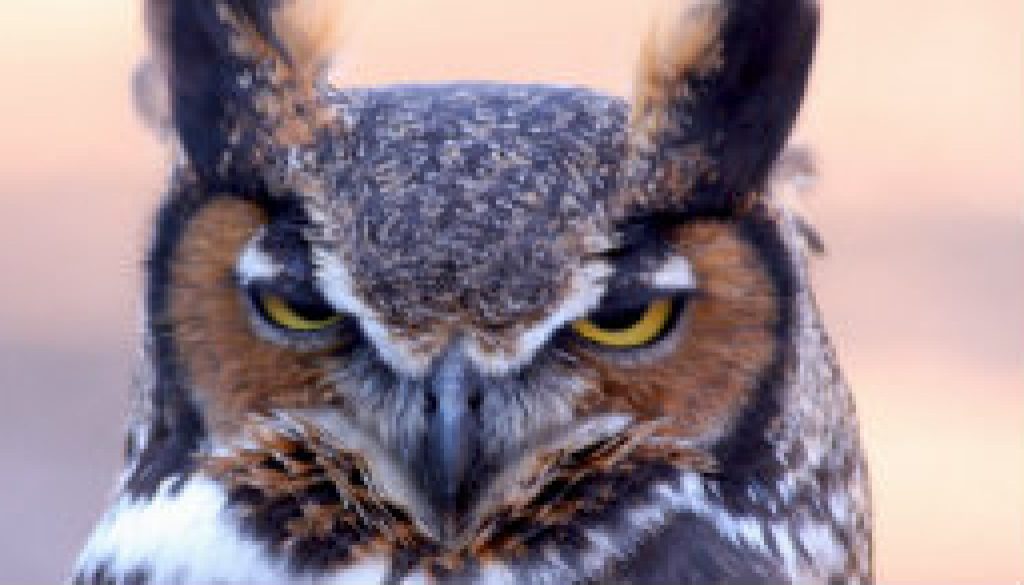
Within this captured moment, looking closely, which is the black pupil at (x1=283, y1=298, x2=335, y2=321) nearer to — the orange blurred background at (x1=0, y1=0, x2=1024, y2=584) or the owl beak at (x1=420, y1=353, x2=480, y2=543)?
the owl beak at (x1=420, y1=353, x2=480, y2=543)

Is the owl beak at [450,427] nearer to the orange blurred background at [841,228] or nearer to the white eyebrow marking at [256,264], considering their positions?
the white eyebrow marking at [256,264]

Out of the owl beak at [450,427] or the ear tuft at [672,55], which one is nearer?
the owl beak at [450,427]

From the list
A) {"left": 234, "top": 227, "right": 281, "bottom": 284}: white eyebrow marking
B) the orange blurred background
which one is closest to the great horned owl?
{"left": 234, "top": 227, "right": 281, "bottom": 284}: white eyebrow marking

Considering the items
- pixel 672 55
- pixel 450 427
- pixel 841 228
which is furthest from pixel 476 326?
pixel 841 228

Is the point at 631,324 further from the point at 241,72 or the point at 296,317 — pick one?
the point at 241,72

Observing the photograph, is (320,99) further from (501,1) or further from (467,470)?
(501,1)

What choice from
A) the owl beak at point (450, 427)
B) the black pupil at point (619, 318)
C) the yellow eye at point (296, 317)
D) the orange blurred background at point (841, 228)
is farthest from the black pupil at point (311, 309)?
the orange blurred background at point (841, 228)
